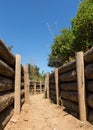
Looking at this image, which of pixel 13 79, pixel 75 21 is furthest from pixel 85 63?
pixel 75 21

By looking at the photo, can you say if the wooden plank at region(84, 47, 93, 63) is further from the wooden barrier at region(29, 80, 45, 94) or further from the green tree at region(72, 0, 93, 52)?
the wooden barrier at region(29, 80, 45, 94)

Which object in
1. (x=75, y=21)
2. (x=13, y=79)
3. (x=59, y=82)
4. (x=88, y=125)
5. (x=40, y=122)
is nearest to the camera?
(x=88, y=125)

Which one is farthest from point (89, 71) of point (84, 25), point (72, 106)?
point (84, 25)

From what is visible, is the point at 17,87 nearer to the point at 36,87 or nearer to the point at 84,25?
the point at 84,25

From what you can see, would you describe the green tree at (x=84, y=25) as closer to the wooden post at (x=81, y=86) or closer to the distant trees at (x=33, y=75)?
the distant trees at (x=33, y=75)

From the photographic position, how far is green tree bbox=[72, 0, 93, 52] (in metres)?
23.9

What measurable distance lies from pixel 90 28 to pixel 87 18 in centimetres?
137

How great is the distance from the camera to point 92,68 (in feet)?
18.2

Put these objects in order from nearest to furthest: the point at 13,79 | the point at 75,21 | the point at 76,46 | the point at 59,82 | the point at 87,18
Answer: the point at 13,79 < the point at 59,82 < the point at 87,18 < the point at 75,21 < the point at 76,46

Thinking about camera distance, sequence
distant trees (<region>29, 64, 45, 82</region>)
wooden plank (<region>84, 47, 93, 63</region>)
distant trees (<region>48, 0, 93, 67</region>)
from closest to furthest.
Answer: wooden plank (<region>84, 47, 93, 63</region>) < distant trees (<region>48, 0, 93, 67</region>) < distant trees (<region>29, 64, 45, 82</region>)

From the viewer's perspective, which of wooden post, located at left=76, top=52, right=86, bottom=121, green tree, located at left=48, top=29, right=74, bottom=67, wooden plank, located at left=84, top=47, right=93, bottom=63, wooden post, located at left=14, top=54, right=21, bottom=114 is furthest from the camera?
green tree, located at left=48, top=29, right=74, bottom=67

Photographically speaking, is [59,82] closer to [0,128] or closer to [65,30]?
[0,128]

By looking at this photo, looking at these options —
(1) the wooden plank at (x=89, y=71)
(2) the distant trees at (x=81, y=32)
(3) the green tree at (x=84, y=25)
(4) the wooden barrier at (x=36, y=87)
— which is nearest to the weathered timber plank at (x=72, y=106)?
(1) the wooden plank at (x=89, y=71)

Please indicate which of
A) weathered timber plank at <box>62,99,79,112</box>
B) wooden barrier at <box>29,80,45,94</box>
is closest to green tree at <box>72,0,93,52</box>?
wooden barrier at <box>29,80,45,94</box>
